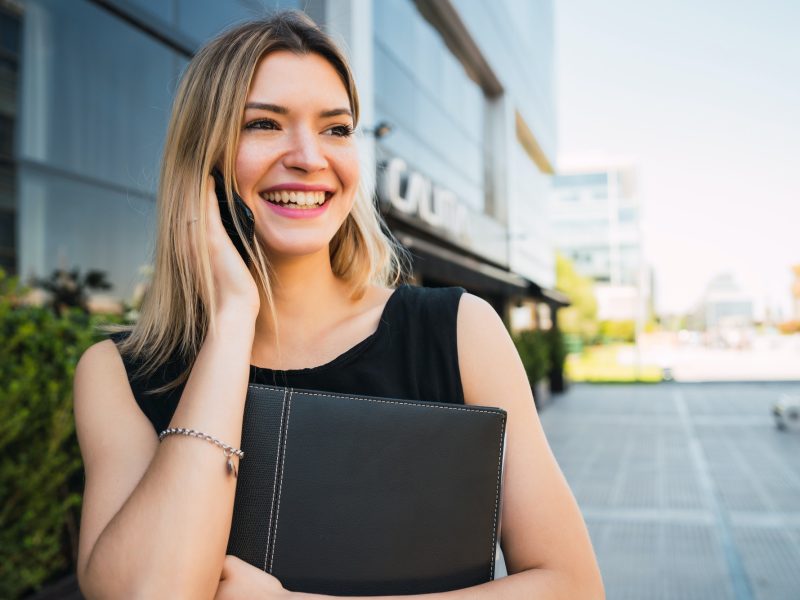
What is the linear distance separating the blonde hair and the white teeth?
83 millimetres

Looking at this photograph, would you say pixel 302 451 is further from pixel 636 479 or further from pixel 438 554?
pixel 636 479

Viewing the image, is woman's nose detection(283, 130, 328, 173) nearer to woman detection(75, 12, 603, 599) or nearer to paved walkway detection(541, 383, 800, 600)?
woman detection(75, 12, 603, 599)

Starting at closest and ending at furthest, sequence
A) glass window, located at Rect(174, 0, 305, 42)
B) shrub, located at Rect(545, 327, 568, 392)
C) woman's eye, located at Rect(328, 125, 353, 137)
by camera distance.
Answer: woman's eye, located at Rect(328, 125, 353, 137), glass window, located at Rect(174, 0, 305, 42), shrub, located at Rect(545, 327, 568, 392)

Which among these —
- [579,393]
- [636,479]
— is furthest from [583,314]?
[636,479]

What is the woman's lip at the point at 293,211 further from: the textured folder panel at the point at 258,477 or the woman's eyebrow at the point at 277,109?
the textured folder panel at the point at 258,477

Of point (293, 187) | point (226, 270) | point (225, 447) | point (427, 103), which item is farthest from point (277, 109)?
point (427, 103)

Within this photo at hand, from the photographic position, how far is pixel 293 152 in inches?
50.3

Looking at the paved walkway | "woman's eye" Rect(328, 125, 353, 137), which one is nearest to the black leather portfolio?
"woman's eye" Rect(328, 125, 353, 137)

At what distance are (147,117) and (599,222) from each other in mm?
65572

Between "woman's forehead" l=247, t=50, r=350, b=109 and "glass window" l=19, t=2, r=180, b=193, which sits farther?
"glass window" l=19, t=2, r=180, b=193

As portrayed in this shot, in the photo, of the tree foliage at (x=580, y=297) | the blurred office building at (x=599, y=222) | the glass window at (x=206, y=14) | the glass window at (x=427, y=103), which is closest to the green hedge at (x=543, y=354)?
the glass window at (x=427, y=103)

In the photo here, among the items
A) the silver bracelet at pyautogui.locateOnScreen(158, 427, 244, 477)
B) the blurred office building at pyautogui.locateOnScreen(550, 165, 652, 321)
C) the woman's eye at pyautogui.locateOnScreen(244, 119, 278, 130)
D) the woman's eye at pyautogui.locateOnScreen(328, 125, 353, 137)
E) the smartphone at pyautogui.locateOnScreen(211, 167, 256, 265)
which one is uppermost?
the blurred office building at pyautogui.locateOnScreen(550, 165, 652, 321)

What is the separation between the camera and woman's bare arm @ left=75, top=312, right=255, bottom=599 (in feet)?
3.29

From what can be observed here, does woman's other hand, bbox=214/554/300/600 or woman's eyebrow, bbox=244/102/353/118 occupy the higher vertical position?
woman's eyebrow, bbox=244/102/353/118
